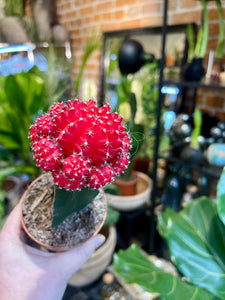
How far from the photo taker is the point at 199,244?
2.34 ft

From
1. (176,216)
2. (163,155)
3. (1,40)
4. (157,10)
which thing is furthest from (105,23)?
(176,216)

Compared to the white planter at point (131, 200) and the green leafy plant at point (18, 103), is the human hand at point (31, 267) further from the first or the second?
the white planter at point (131, 200)

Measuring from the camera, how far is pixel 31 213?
0.53 metres

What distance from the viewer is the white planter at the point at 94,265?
1.08m

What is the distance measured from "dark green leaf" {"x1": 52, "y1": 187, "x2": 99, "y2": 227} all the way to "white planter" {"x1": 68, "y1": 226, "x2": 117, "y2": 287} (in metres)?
0.71

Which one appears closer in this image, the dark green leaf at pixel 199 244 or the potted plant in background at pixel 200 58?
the dark green leaf at pixel 199 244

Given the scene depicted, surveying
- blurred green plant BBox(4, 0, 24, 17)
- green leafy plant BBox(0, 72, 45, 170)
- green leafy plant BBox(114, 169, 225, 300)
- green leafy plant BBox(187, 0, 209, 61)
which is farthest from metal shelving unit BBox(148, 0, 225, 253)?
blurred green plant BBox(4, 0, 24, 17)

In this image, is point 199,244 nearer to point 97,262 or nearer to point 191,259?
point 191,259

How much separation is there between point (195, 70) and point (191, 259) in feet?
2.83

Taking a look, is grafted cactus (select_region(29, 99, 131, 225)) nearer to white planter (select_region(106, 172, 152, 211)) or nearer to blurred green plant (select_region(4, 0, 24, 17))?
white planter (select_region(106, 172, 152, 211))

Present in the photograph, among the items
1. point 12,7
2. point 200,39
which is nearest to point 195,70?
point 200,39

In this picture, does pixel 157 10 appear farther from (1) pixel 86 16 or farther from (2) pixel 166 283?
(2) pixel 166 283

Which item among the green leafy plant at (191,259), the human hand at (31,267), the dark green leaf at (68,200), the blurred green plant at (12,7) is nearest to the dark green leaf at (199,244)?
the green leafy plant at (191,259)

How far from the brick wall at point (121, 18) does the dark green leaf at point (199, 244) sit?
83 centimetres
